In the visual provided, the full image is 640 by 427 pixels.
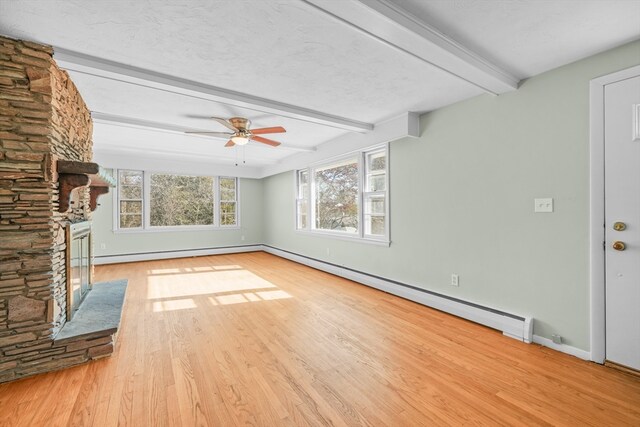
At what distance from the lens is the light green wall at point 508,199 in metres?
2.37

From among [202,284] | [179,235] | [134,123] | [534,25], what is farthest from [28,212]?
[179,235]

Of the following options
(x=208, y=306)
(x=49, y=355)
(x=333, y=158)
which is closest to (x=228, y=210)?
(x=333, y=158)

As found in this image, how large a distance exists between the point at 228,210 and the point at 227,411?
6660 mm

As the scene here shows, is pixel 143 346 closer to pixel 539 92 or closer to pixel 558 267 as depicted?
pixel 558 267

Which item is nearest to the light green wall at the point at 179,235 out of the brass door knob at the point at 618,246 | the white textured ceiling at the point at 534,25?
the white textured ceiling at the point at 534,25

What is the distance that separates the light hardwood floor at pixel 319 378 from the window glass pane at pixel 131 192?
4.21 meters

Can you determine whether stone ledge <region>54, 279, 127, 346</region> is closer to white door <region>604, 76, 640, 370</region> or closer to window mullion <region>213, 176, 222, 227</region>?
white door <region>604, 76, 640, 370</region>

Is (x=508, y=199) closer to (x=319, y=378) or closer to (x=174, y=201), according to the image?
(x=319, y=378)

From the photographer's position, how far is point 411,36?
6.13 feet

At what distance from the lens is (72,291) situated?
2.59 metres

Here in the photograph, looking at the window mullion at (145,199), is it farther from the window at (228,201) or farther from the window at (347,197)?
the window at (347,197)

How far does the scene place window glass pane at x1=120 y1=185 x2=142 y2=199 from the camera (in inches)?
256

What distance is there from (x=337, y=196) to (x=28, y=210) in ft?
14.0

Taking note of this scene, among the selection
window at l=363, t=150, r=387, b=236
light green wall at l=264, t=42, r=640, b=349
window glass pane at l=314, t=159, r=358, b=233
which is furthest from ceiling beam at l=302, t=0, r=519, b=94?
window glass pane at l=314, t=159, r=358, b=233
